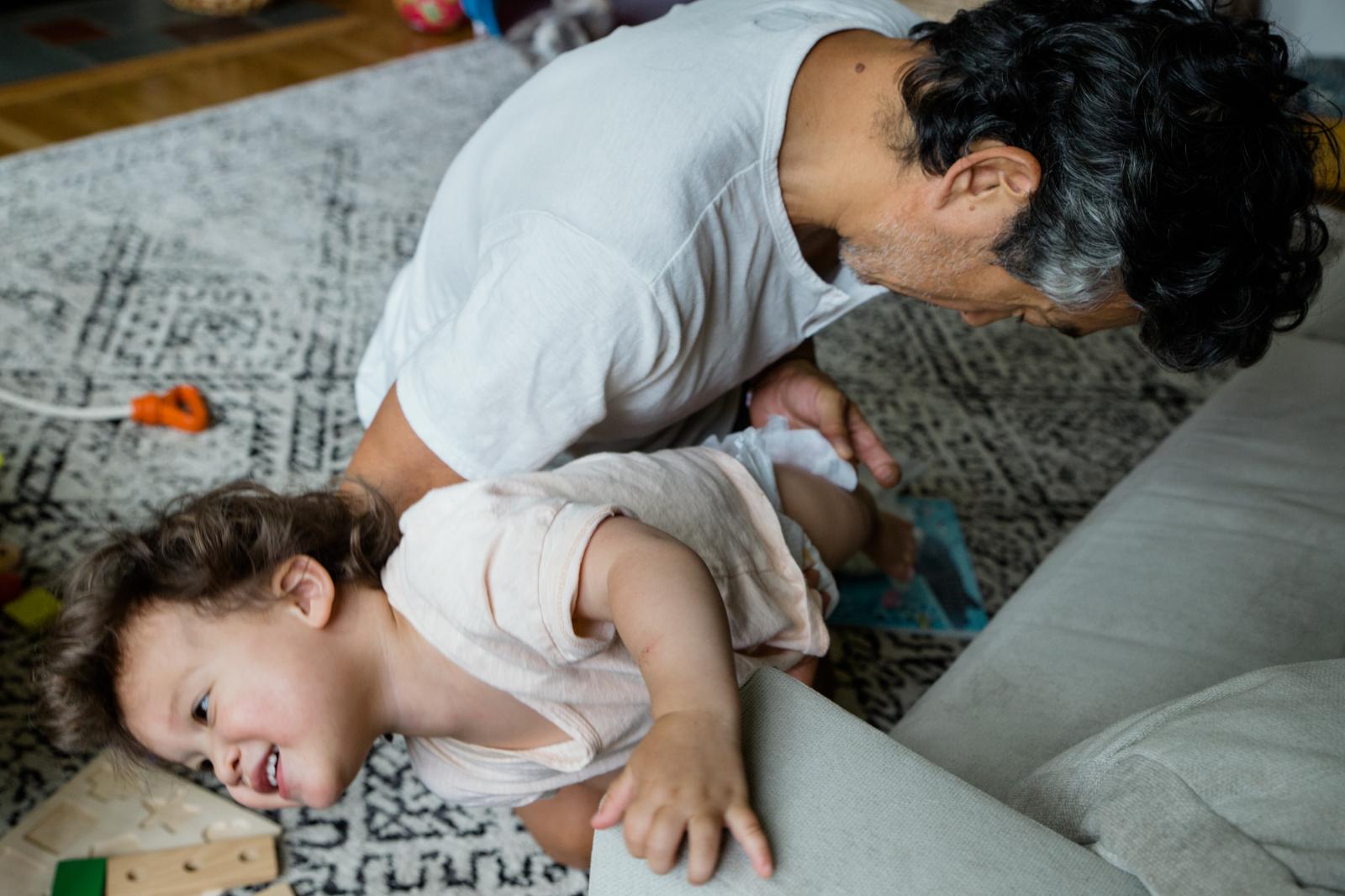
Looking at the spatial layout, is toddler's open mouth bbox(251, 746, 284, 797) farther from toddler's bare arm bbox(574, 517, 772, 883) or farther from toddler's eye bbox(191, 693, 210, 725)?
toddler's bare arm bbox(574, 517, 772, 883)

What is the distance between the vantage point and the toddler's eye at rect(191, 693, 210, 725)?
Answer: 40.6 inches

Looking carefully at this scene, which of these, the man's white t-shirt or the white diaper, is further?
the white diaper

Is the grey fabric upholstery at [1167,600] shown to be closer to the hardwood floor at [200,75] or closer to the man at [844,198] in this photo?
the man at [844,198]

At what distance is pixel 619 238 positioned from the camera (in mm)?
1004

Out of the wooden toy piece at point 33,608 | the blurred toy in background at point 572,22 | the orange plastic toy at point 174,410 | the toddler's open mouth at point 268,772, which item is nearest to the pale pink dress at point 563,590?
the toddler's open mouth at point 268,772

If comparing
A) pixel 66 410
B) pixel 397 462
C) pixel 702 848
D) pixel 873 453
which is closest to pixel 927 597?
pixel 873 453

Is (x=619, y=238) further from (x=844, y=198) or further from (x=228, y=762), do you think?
(x=228, y=762)

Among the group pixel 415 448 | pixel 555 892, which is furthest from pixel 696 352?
pixel 555 892

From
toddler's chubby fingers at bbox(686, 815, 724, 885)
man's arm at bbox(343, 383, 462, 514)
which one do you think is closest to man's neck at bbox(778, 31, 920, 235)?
man's arm at bbox(343, 383, 462, 514)

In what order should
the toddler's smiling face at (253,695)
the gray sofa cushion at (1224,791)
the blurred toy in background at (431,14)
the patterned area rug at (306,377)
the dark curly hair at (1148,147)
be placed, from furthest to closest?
1. the blurred toy in background at (431,14)
2. the patterned area rug at (306,377)
3. the toddler's smiling face at (253,695)
4. the dark curly hair at (1148,147)
5. the gray sofa cushion at (1224,791)

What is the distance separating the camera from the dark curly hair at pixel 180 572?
3.46ft

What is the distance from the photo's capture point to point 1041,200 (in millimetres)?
970

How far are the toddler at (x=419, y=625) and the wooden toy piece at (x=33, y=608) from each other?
40cm

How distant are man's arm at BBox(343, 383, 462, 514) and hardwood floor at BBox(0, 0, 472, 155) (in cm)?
204
